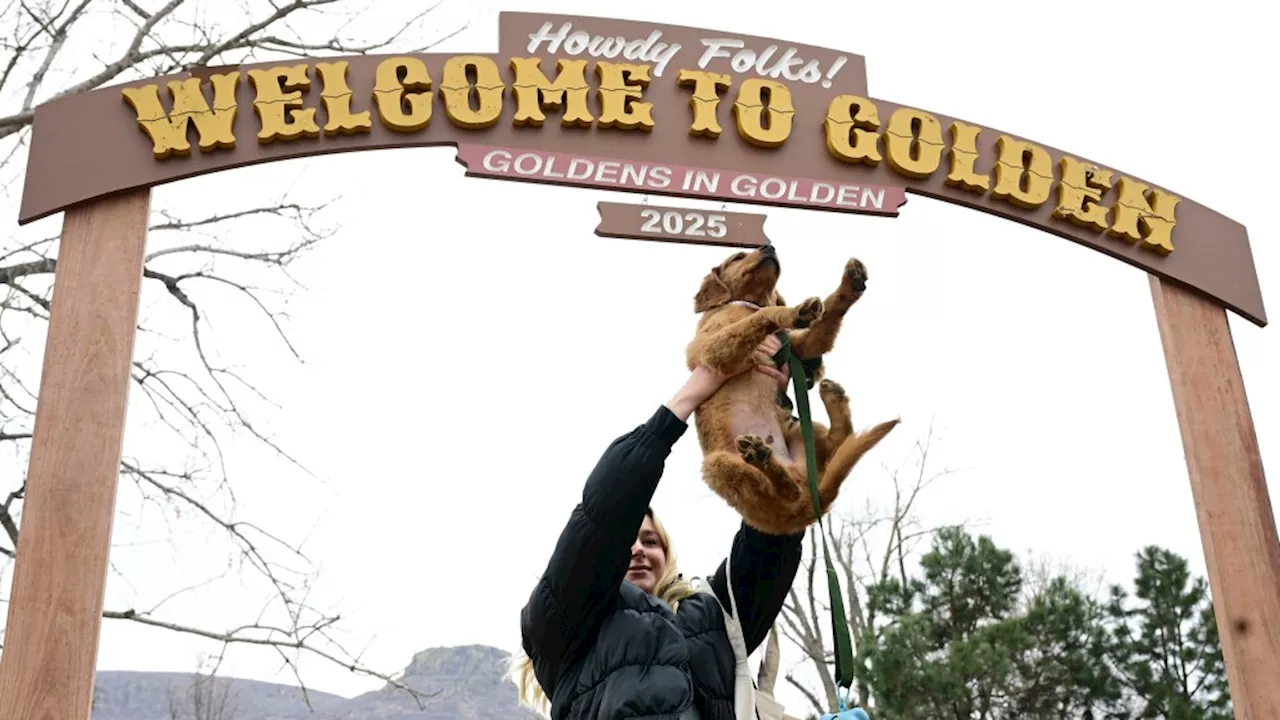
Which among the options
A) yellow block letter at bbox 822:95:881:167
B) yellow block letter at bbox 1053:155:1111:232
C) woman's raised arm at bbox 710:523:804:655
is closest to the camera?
woman's raised arm at bbox 710:523:804:655

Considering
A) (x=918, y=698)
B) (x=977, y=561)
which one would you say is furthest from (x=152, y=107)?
(x=977, y=561)

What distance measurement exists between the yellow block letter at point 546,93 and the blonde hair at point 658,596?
4.79 ft

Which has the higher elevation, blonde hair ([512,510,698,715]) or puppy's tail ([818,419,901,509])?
puppy's tail ([818,419,901,509])

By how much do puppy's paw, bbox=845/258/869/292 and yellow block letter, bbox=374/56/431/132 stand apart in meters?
1.71

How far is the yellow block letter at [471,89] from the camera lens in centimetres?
341

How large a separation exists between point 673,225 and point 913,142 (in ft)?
3.28

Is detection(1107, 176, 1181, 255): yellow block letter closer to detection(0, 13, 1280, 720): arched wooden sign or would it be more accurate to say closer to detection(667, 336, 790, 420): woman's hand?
detection(0, 13, 1280, 720): arched wooden sign

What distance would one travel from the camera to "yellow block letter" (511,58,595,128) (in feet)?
11.3

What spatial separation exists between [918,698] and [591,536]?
8995mm

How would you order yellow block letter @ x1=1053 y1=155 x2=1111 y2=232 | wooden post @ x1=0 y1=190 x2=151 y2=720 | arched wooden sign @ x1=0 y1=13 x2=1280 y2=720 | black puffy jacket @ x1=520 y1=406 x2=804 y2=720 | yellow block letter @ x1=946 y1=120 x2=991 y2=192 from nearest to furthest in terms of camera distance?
black puffy jacket @ x1=520 y1=406 x2=804 y2=720 < wooden post @ x1=0 y1=190 x2=151 y2=720 < arched wooden sign @ x1=0 y1=13 x2=1280 y2=720 < yellow block letter @ x1=946 y1=120 x2=991 y2=192 < yellow block letter @ x1=1053 y1=155 x2=1111 y2=232

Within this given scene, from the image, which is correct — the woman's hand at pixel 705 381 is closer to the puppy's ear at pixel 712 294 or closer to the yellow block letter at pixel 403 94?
the puppy's ear at pixel 712 294

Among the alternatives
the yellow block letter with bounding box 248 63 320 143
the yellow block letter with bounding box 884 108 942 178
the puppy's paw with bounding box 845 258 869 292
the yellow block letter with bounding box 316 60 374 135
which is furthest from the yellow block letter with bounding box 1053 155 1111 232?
the yellow block letter with bounding box 248 63 320 143

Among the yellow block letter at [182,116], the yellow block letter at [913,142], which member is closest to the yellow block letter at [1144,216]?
the yellow block letter at [913,142]

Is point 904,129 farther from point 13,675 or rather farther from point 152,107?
point 13,675
